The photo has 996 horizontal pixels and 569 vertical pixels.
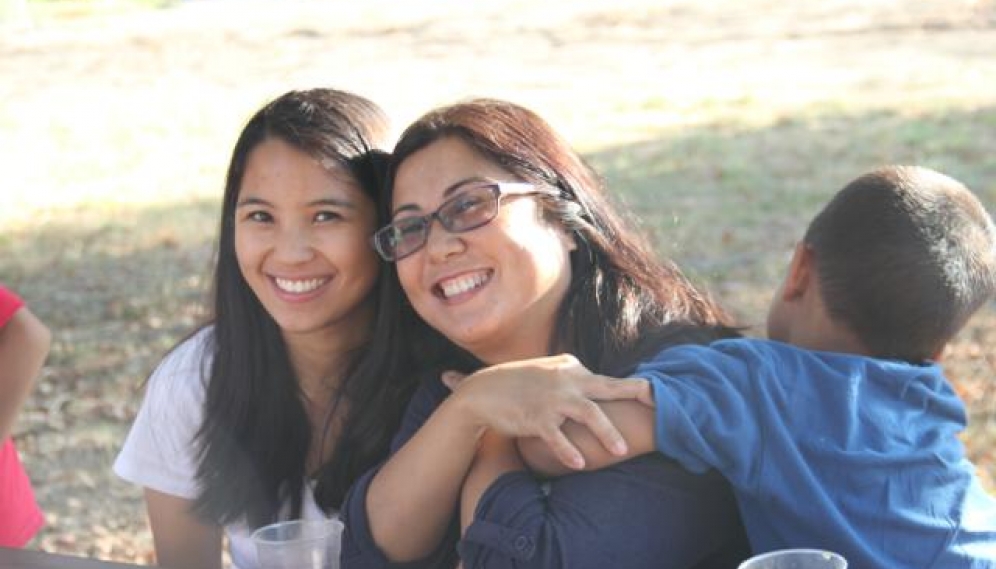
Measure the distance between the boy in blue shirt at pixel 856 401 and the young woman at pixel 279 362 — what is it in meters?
0.73

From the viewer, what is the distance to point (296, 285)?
9.21ft

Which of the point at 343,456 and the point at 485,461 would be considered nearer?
the point at 485,461

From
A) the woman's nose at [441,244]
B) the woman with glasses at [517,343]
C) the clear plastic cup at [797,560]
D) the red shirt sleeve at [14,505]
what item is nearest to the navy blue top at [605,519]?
the woman with glasses at [517,343]

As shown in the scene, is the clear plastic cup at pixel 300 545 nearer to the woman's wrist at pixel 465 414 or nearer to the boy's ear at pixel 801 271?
the woman's wrist at pixel 465 414

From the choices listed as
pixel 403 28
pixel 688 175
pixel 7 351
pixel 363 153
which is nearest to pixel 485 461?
pixel 363 153

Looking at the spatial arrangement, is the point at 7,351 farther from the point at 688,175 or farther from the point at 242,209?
the point at 688,175

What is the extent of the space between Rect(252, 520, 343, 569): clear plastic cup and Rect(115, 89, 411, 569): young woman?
56 centimetres

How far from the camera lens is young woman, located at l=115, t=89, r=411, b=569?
9.22 ft

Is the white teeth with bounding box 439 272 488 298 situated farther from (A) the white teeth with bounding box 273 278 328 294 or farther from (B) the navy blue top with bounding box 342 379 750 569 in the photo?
(A) the white teeth with bounding box 273 278 328 294

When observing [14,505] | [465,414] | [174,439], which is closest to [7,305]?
[14,505]

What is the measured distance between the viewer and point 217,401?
298cm

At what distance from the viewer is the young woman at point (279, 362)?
281 cm

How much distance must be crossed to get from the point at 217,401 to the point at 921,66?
10.9m

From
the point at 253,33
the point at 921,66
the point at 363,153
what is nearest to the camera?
the point at 363,153
